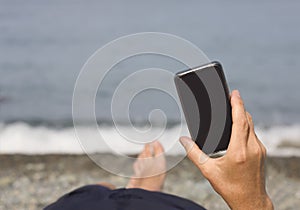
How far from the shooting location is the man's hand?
1092 mm

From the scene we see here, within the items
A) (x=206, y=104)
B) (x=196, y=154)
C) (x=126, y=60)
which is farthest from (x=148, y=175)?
(x=126, y=60)

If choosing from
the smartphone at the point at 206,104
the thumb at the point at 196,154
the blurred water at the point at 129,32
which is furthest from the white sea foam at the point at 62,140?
the thumb at the point at 196,154

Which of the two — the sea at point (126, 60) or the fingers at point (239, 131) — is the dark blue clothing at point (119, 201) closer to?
the sea at point (126, 60)

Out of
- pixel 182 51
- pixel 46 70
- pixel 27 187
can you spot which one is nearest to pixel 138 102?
pixel 27 187

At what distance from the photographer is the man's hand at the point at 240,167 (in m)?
1.09

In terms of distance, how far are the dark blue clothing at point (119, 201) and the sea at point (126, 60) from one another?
0.53 feet

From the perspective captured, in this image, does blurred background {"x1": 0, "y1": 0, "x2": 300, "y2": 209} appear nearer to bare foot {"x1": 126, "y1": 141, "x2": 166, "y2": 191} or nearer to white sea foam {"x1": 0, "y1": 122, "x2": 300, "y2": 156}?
white sea foam {"x1": 0, "y1": 122, "x2": 300, "y2": 156}

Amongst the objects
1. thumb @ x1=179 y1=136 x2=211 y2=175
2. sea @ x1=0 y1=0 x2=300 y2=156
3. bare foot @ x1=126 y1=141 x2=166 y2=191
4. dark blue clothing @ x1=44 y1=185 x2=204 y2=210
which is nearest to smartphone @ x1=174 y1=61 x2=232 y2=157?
thumb @ x1=179 y1=136 x2=211 y2=175

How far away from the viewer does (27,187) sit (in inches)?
127

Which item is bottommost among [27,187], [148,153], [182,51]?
[27,187]

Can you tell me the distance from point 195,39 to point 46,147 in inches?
186

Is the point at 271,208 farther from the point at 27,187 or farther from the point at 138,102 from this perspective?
the point at 138,102

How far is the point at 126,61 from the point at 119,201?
5157 mm

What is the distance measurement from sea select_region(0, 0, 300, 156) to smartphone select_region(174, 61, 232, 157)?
0.85 ft
